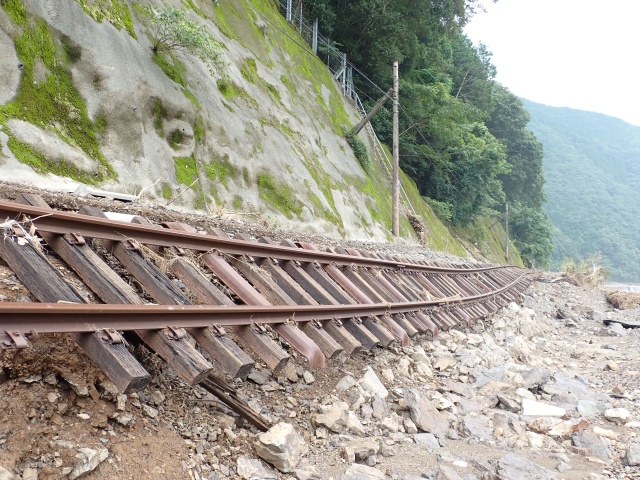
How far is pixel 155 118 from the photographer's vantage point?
29.9 feet

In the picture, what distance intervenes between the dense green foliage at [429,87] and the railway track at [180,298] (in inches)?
853

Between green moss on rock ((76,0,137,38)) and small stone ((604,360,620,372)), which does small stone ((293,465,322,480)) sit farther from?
green moss on rock ((76,0,137,38))

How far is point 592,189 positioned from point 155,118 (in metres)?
151

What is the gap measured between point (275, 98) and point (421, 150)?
16289 mm

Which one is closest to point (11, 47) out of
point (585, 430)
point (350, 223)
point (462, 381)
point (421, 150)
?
point (462, 381)

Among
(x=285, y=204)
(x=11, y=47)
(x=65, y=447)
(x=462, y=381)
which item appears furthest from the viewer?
(x=285, y=204)

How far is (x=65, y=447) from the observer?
2.07m

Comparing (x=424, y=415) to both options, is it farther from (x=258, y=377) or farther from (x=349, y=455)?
(x=258, y=377)

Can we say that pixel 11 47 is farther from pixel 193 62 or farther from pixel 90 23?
pixel 193 62

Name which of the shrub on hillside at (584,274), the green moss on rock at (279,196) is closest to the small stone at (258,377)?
the green moss on rock at (279,196)

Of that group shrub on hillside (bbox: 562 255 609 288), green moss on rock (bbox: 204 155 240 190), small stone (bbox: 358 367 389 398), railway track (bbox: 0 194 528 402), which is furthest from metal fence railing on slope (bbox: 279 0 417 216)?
small stone (bbox: 358 367 389 398)

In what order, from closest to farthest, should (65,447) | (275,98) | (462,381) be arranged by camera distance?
1. (65,447)
2. (462,381)
3. (275,98)

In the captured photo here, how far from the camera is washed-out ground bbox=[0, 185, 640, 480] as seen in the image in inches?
85.5

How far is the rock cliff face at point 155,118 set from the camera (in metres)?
6.89
